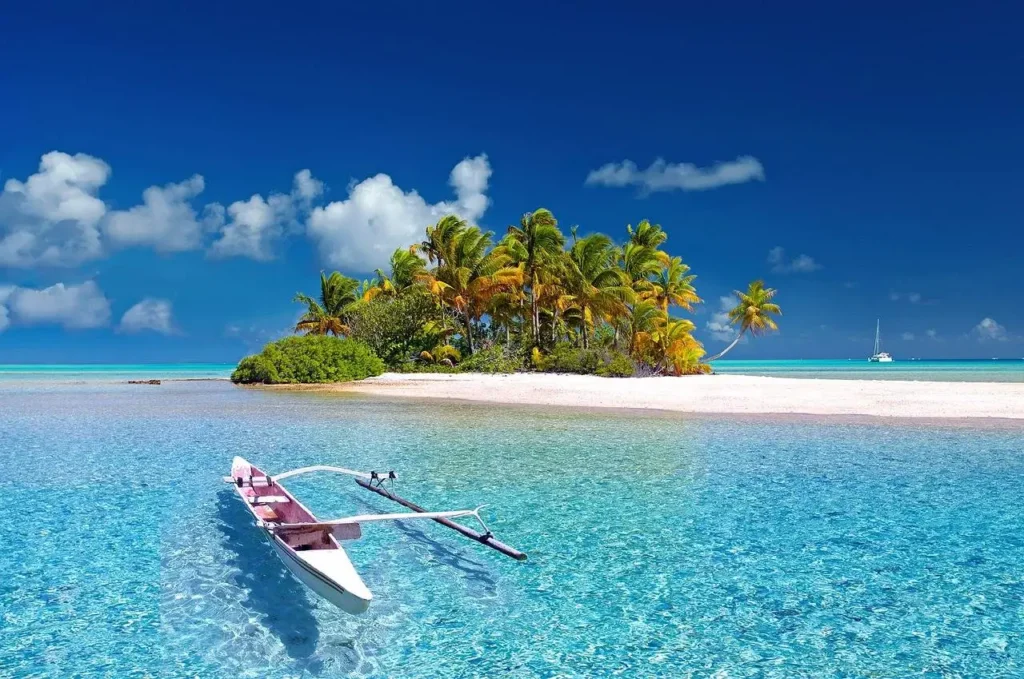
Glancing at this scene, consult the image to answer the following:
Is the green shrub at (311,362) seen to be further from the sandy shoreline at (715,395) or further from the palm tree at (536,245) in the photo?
the palm tree at (536,245)

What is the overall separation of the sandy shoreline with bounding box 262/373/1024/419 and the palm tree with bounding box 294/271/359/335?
14.6 metres

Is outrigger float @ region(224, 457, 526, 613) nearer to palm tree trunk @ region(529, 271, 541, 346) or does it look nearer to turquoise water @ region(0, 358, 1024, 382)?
palm tree trunk @ region(529, 271, 541, 346)

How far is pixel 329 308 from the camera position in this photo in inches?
2046

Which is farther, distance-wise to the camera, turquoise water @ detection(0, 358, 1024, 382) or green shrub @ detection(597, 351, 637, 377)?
turquoise water @ detection(0, 358, 1024, 382)

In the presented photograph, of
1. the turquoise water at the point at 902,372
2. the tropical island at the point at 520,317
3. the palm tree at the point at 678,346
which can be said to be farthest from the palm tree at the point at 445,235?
the turquoise water at the point at 902,372

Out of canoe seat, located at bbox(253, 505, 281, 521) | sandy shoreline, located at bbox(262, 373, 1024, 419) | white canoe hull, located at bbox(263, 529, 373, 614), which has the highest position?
sandy shoreline, located at bbox(262, 373, 1024, 419)

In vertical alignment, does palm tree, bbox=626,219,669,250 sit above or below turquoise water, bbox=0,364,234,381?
above

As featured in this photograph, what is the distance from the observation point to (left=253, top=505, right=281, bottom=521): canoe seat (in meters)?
7.33

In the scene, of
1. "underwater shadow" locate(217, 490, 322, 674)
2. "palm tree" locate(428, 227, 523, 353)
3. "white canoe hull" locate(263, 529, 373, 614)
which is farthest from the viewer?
"palm tree" locate(428, 227, 523, 353)

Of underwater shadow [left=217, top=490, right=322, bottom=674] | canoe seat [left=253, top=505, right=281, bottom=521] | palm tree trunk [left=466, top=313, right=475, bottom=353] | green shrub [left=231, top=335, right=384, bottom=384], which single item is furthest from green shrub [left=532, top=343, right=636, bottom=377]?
canoe seat [left=253, top=505, right=281, bottom=521]

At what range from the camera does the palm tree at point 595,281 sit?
123 feet

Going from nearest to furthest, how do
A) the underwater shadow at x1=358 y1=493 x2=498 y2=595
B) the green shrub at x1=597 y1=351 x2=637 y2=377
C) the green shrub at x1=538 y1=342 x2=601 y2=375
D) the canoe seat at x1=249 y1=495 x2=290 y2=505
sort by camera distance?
the underwater shadow at x1=358 y1=493 x2=498 y2=595
the canoe seat at x1=249 y1=495 x2=290 y2=505
the green shrub at x1=597 y1=351 x2=637 y2=377
the green shrub at x1=538 y1=342 x2=601 y2=375

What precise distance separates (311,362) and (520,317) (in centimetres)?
1300

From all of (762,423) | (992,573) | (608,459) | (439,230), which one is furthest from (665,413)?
(439,230)
